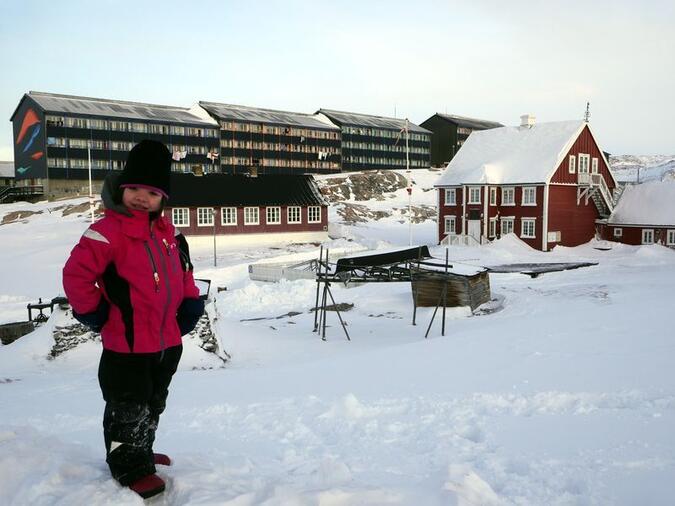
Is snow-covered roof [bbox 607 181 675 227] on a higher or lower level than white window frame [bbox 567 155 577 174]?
lower

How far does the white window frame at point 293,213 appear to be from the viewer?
45.1 m

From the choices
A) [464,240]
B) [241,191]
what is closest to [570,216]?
[464,240]

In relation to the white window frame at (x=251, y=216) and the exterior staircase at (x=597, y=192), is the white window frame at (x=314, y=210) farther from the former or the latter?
the exterior staircase at (x=597, y=192)

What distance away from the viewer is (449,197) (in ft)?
133

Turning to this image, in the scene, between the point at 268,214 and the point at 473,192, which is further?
the point at 268,214

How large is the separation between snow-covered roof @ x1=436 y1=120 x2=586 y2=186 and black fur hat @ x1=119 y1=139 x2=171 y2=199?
36.0 m

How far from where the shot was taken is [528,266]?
28422 millimetres

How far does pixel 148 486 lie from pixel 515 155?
39684mm

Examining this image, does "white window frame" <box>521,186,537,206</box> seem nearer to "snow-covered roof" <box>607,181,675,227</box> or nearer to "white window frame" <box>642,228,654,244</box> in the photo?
"snow-covered roof" <box>607,181,675,227</box>

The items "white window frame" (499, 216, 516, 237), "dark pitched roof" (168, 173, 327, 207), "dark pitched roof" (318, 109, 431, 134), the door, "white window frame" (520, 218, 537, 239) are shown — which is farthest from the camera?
"dark pitched roof" (318, 109, 431, 134)

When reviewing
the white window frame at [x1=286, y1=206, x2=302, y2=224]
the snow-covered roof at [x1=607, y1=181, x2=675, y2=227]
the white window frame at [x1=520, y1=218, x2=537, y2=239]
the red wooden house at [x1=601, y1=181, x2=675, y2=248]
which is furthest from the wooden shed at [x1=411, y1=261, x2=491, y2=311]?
the white window frame at [x1=286, y1=206, x2=302, y2=224]

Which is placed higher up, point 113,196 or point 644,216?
point 113,196

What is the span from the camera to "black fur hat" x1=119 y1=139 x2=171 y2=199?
3.63 m

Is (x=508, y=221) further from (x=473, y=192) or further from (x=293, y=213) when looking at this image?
(x=293, y=213)
